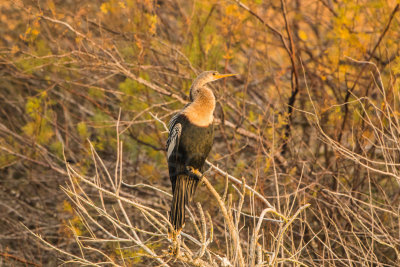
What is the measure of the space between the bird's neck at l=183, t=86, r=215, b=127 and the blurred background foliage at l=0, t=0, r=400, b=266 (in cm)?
97

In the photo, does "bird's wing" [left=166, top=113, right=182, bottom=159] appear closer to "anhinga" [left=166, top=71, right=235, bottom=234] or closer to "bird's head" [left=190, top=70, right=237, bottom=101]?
"anhinga" [left=166, top=71, right=235, bottom=234]

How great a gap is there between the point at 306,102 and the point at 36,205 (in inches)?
144

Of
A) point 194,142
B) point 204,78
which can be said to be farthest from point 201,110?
point 204,78

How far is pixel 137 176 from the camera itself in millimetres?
5879

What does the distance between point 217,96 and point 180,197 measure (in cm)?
212

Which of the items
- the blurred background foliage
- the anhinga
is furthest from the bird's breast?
the blurred background foliage

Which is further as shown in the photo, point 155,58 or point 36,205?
point 36,205

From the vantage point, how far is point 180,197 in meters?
3.01

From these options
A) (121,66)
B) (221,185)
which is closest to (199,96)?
(121,66)

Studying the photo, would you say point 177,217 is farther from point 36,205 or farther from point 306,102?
point 36,205

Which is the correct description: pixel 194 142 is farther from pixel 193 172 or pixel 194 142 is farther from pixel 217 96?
pixel 217 96

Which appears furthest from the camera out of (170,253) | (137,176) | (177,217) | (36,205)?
(36,205)

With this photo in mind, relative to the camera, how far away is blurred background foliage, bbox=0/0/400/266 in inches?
177

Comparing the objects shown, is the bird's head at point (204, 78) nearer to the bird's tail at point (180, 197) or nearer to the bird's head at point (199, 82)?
the bird's head at point (199, 82)
